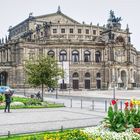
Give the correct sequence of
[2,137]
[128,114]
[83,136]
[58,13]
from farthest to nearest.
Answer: [58,13] < [2,137] < [128,114] < [83,136]

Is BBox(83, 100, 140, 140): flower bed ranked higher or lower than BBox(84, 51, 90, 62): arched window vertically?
lower

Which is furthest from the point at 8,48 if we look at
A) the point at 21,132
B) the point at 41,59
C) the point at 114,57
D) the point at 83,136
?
the point at 83,136

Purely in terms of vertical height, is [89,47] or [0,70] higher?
[89,47]

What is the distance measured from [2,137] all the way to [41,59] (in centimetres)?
3201

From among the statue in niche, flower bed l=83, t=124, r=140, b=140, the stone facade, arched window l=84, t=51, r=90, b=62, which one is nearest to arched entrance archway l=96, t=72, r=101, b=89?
the stone facade

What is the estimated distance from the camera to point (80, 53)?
107188 millimetres

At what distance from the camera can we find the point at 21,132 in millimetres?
19734

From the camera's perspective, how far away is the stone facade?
104875 millimetres

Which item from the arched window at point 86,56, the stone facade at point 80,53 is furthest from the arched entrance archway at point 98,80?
the arched window at point 86,56

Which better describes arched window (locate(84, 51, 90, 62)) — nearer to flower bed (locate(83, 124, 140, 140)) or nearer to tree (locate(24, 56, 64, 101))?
tree (locate(24, 56, 64, 101))

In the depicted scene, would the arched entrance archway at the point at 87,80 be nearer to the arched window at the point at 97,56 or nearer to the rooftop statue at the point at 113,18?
the arched window at the point at 97,56

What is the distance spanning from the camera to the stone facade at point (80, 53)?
104875 millimetres

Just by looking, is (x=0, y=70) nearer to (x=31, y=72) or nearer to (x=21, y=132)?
(x=31, y=72)

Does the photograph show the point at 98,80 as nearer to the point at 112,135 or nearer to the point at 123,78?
the point at 123,78
